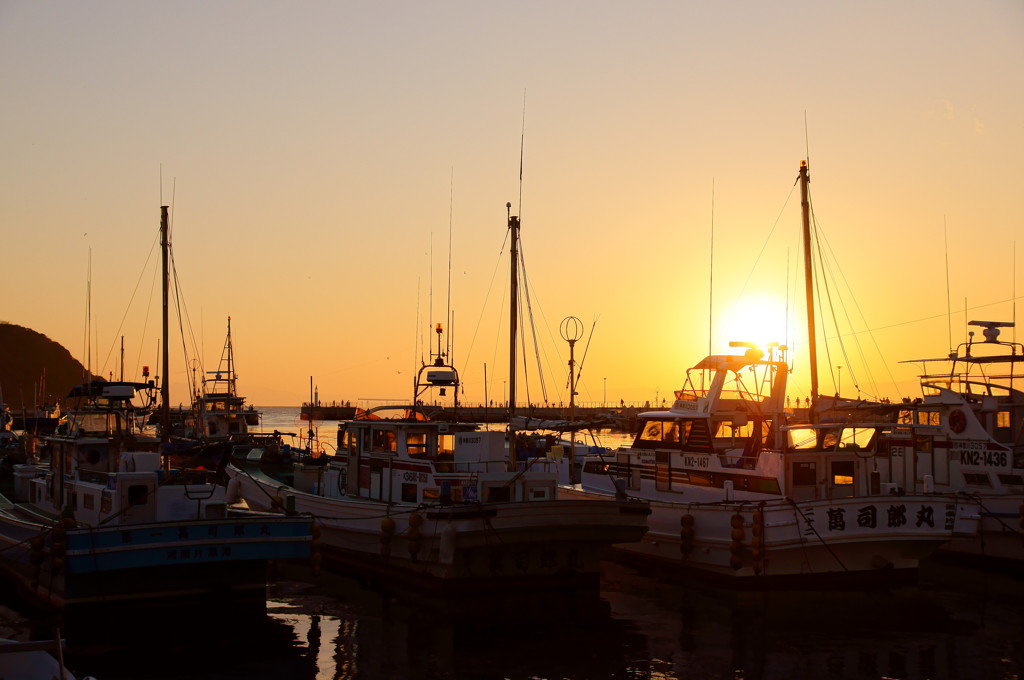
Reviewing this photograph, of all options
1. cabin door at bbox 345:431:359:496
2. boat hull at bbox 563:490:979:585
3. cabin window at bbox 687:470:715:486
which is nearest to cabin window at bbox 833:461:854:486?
boat hull at bbox 563:490:979:585

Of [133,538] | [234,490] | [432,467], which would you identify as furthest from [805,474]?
[234,490]

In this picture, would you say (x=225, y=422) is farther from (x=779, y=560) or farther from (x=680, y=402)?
(x=779, y=560)

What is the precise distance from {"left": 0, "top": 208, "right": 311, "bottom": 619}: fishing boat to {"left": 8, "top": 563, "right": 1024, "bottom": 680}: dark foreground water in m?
0.72

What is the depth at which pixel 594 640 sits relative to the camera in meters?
17.4

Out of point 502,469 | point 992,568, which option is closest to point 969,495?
point 992,568

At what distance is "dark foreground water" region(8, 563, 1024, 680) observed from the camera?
610 inches

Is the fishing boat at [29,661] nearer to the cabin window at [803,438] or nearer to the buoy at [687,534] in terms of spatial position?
the buoy at [687,534]

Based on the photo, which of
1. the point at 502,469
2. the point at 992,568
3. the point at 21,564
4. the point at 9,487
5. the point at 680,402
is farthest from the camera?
the point at 9,487

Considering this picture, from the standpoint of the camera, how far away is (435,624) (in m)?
18.4

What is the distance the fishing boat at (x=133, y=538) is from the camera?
17.8m

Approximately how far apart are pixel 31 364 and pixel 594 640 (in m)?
190

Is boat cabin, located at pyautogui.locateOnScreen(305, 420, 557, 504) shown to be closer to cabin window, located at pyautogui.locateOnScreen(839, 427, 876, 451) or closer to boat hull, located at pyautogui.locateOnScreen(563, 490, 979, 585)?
boat hull, located at pyautogui.locateOnScreen(563, 490, 979, 585)

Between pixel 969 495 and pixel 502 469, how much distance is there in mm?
11125

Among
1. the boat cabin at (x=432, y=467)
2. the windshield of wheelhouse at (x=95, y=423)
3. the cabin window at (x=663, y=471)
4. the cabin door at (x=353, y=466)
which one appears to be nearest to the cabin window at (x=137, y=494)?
the windshield of wheelhouse at (x=95, y=423)
